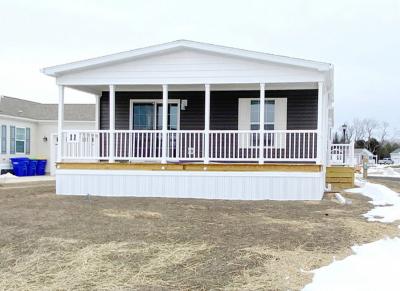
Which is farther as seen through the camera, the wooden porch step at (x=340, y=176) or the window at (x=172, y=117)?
the wooden porch step at (x=340, y=176)

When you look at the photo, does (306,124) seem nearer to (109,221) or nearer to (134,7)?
(109,221)

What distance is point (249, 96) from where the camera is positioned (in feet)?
42.8

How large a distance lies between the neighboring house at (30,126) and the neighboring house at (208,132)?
10158 millimetres

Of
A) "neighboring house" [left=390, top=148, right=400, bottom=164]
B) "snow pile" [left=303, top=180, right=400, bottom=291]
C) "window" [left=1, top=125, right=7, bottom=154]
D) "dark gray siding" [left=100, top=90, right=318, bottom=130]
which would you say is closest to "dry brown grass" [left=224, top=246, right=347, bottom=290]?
"snow pile" [left=303, top=180, right=400, bottom=291]


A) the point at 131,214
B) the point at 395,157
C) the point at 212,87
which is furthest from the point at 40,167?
the point at 395,157

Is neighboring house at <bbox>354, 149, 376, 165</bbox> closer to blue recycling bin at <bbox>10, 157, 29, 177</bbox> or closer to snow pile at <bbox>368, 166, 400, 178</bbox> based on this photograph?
snow pile at <bbox>368, 166, 400, 178</bbox>

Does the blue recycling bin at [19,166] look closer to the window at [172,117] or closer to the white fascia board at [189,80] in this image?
the window at [172,117]

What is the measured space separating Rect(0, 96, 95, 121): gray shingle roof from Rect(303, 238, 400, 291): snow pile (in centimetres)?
1955

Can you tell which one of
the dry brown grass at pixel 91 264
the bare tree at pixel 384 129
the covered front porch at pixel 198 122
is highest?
the bare tree at pixel 384 129

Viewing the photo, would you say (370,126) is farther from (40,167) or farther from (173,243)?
(173,243)

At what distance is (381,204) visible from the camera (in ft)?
34.2

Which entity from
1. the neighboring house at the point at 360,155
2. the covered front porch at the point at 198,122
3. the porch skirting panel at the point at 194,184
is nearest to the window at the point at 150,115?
the covered front porch at the point at 198,122

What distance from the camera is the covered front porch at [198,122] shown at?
11938 millimetres

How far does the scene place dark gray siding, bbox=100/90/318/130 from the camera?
42.3 ft
